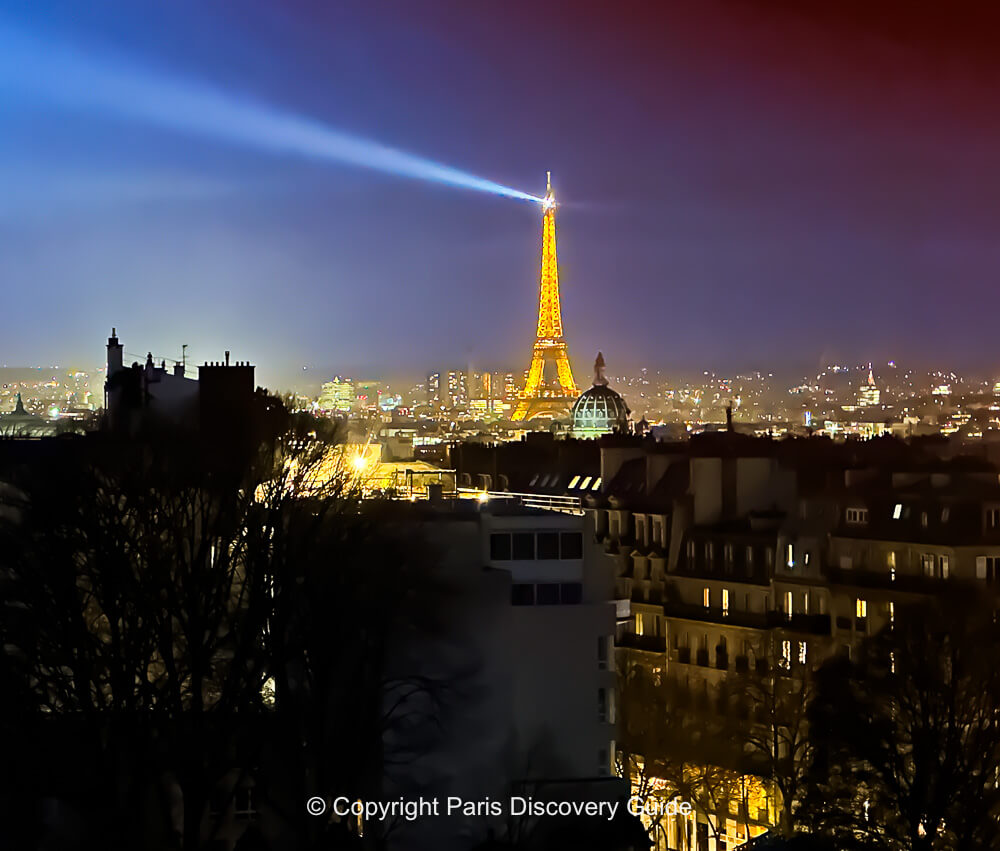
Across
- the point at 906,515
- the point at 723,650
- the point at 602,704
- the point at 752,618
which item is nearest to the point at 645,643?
the point at 723,650

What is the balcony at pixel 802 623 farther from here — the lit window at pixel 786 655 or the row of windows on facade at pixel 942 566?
the row of windows on facade at pixel 942 566

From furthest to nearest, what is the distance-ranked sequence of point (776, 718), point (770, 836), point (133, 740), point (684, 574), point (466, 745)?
point (684, 574) → point (776, 718) → point (770, 836) → point (466, 745) → point (133, 740)

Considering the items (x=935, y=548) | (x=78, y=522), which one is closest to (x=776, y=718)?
(x=935, y=548)

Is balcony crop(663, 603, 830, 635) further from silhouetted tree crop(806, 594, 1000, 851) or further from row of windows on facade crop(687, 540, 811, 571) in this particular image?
silhouetted tree crop(806, 594, 1000, 851)

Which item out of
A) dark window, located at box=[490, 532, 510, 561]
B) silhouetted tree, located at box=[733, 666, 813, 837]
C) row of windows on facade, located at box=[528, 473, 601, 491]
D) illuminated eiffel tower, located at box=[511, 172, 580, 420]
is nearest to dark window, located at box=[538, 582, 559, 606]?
dark window, located at box=[490, 532, 510, 561]

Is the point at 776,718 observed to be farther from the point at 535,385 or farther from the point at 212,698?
the point at 535,385

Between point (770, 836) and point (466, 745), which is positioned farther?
point (770, 836)

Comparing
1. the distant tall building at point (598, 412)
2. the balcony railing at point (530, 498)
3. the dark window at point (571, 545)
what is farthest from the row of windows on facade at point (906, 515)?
the distant tall building at point (598, 412)
